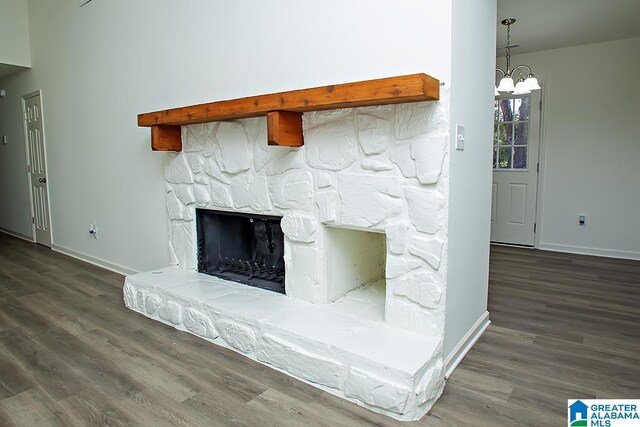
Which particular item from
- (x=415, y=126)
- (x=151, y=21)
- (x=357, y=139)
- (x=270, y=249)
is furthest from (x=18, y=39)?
(x=415, y=126)

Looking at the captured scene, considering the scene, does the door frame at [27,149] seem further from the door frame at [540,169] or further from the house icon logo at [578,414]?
the door frame at [540,169]

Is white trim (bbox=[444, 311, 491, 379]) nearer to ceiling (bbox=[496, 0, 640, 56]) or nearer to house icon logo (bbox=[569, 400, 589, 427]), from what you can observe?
house icon logo (bbox=[569, 400, 589, 427])

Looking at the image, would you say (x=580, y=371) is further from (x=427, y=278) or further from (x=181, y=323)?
(x=181, y=323)

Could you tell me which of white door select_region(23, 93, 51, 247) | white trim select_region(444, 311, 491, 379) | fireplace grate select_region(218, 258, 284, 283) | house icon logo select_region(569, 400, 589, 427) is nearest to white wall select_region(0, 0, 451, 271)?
white door select_region(23, 93, 51, 247)

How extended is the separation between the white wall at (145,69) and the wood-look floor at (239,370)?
96 cm

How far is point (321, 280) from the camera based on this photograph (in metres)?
2.37

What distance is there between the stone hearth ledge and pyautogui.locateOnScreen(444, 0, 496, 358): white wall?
0.34 m

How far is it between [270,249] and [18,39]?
14.0ft

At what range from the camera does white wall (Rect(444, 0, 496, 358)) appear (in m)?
1.97

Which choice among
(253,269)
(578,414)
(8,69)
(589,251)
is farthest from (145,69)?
(589,251)

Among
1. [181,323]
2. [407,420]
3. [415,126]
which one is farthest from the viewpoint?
[181,323]

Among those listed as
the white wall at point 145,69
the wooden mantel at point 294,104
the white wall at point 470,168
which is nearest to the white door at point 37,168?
the white wall at point 145,69

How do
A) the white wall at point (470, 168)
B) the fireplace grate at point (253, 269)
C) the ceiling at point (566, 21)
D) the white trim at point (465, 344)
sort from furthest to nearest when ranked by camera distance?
the ceiling at point (566, 21), the fireplace grate at point (253, 269), the white trim at point (465, 344), the white wall at point (470, 168)

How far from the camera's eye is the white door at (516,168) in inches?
195
